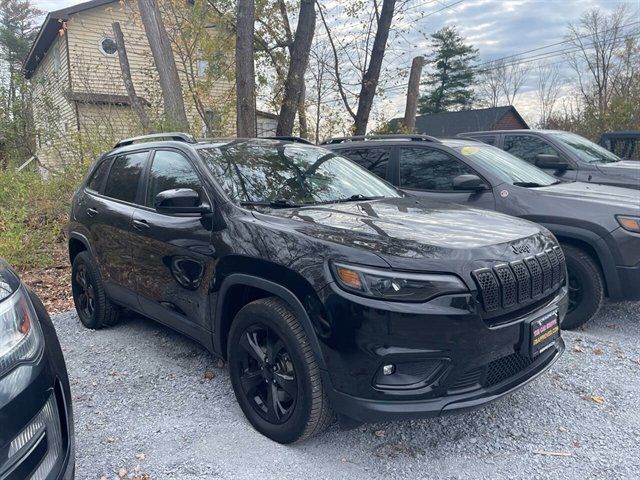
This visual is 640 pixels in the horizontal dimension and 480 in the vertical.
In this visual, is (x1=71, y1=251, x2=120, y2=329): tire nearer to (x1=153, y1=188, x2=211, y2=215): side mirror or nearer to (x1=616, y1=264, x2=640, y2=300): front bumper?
(x1=153, y1=188, x2=211, y2=215): side mirror

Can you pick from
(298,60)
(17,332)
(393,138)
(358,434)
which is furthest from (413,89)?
(17,332)

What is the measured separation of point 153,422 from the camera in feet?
9.84

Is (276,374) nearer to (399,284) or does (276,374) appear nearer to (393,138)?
(399,284)

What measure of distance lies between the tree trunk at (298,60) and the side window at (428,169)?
594cm

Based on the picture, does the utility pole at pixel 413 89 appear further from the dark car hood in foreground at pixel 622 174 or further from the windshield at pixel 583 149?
the dark car hood in foreground at pixel 622 174

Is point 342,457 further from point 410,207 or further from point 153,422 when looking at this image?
point 410,207

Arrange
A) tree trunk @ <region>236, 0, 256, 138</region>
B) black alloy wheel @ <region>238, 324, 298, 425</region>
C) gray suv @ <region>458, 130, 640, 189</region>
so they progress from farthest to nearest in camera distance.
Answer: tree trunk @ <region>236, 0, 256, 138</region>, gray suv @ <region>458, 130, 640, 189</region>, black alloy wheel @ <region>238, 324, 298, 425</region>

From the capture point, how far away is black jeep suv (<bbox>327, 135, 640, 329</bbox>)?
13.4 feet

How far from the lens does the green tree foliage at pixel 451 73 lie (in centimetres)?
3972

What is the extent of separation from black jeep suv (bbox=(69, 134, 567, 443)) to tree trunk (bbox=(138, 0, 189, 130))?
6.29 m

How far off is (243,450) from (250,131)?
24.3ft

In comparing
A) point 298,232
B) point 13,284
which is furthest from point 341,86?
point 13,284

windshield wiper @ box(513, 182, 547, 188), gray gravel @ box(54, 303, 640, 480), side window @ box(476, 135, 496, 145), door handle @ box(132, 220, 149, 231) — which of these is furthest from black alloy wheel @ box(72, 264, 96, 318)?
side window @ box(476, 135, 496, 145)

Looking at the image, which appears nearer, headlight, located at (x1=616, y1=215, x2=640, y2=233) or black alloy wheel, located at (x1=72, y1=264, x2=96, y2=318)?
headlight, located at (x1=616, y1=215, x2=640, y2=233)
